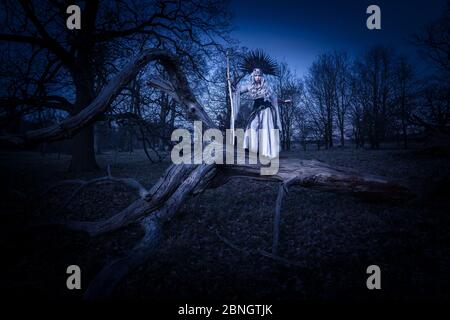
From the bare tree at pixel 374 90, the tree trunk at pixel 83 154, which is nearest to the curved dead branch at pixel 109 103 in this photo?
the tree trunk at pixel 83 154

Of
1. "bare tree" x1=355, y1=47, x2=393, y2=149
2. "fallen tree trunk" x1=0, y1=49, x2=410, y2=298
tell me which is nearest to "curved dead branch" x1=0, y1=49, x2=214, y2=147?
"fallen tree trunk" x1=0, y1=49, x2=410, y2=298

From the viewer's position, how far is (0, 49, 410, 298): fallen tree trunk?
3.35m

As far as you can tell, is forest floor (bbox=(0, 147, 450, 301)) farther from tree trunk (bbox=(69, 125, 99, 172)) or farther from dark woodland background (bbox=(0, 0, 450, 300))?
tree trunk (bbox=(69, 125, 99, 172))

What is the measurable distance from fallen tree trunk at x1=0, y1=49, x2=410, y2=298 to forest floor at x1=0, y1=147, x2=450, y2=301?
1.84 ft

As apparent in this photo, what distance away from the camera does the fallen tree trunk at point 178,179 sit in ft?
11.0

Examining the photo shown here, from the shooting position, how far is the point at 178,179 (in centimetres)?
407

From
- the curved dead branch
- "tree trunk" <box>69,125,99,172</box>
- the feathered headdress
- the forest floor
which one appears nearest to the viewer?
the curved dead branch

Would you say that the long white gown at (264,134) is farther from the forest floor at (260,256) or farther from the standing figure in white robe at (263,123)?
the forest floor at (260,256)

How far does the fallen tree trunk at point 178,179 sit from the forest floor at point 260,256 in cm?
56

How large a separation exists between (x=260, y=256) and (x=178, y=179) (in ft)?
6.71

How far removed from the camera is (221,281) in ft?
11.1

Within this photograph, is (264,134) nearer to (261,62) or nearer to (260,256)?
(261,62)

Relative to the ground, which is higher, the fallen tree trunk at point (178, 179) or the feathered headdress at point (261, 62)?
the feathered headdress at point (261, 62)

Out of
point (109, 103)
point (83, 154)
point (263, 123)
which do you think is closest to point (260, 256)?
point (109, 103)
